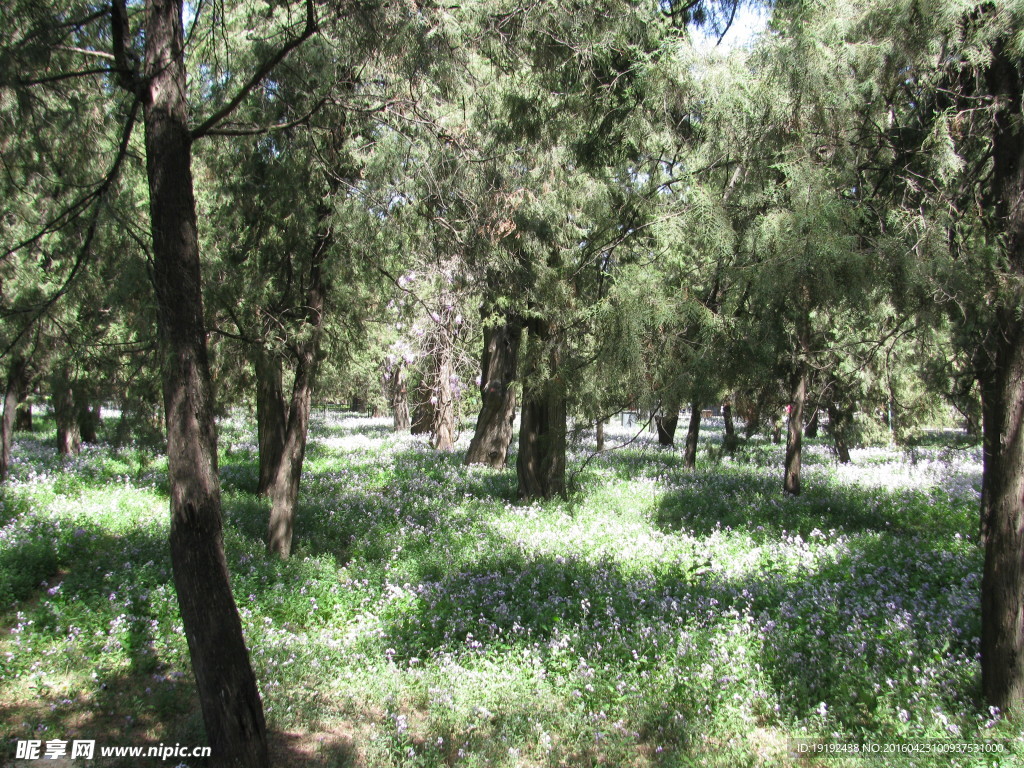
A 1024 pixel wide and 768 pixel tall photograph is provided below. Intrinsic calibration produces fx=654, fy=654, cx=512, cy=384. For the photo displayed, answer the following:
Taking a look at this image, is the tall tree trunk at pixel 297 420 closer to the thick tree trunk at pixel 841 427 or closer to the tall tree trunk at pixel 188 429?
the tall tree trunk at pixel 188 429

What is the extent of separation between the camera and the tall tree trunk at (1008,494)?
15.8 feet

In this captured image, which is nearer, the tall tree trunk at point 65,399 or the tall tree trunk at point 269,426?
the tall tree trunk at point 65,399

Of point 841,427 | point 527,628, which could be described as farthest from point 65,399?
point 841,427

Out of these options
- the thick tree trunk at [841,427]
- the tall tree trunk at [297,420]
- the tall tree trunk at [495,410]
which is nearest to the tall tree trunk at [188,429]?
the tall tree trunk at [297,420]

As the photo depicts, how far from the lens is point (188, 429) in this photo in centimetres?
427

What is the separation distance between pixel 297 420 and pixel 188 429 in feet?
16.1

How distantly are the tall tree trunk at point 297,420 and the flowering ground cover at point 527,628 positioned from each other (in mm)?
326

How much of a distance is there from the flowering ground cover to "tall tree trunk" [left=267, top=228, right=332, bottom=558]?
33 cm

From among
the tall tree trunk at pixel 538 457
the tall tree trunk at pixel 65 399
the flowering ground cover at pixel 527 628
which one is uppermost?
the tall tree trunk at pixel 65 399

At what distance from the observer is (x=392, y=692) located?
19.3 feet

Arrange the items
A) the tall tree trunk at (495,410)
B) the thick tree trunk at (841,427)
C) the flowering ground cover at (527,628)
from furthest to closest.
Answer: the thick tree trunk at (841,427)
the tall tree trunk at (495,410)
the flowering ground cover at (527,628)

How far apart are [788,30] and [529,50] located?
2551mm

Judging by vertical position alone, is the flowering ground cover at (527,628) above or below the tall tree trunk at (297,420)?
below

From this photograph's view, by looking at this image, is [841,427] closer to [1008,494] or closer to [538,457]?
[538,457]
